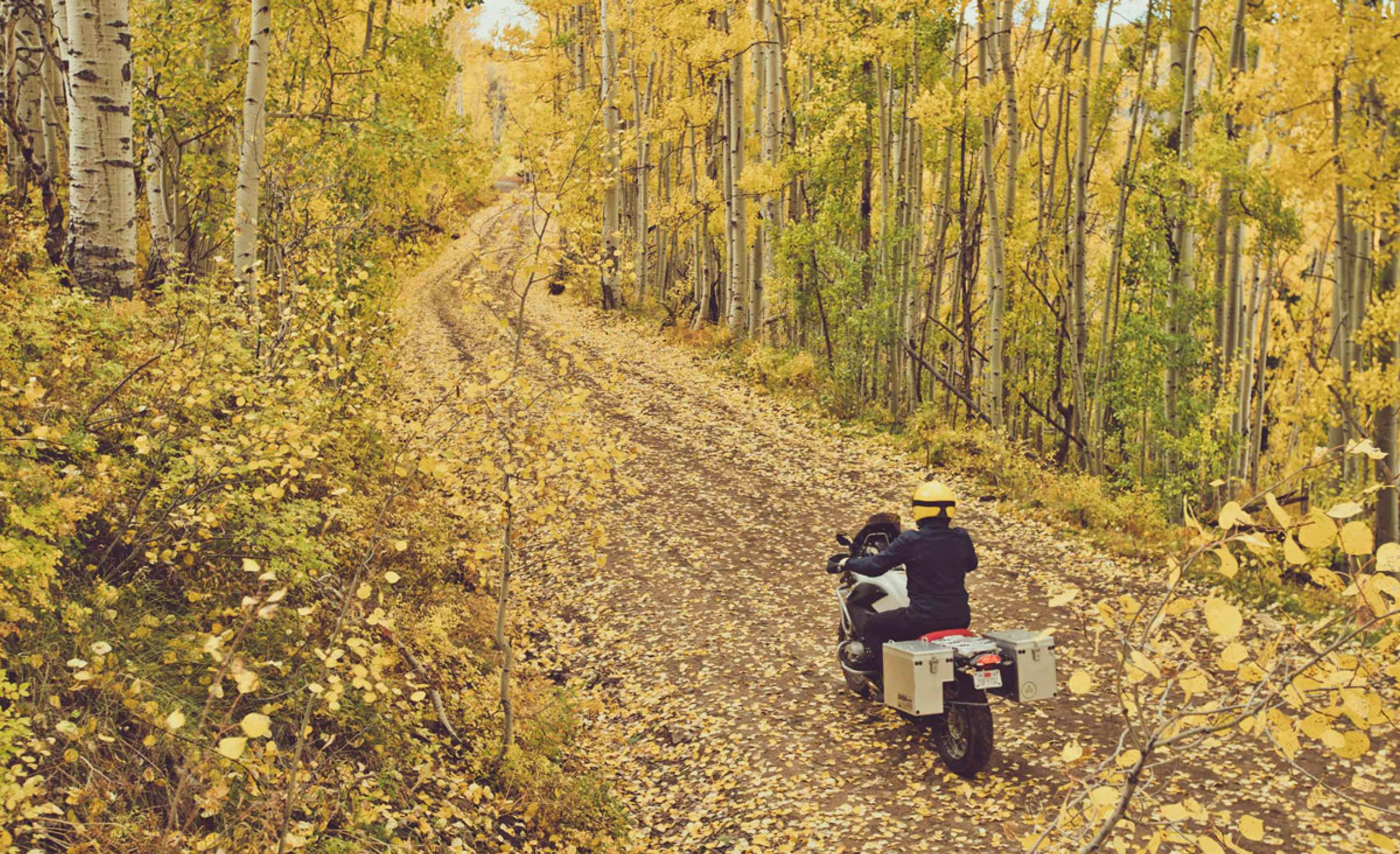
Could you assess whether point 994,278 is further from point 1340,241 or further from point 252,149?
point 252,149

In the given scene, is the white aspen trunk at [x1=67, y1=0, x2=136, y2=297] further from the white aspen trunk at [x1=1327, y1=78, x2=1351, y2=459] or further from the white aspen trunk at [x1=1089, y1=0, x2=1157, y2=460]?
the white aspen trunk at [x1=1089, y1=0, x2=1157, y2=460]

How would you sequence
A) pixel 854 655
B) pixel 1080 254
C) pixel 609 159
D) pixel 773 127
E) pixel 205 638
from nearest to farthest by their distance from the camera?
1. pixel 205 638
2. pixel 854 655
3. pixel 1080 254
4. pixel 773 127
5. pixel 609 159

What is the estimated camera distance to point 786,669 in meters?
8.34

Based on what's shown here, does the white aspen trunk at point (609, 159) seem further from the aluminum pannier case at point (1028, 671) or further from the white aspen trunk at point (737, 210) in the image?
the aluminum pannier case at point (1028, 671)

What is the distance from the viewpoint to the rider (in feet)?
20.5

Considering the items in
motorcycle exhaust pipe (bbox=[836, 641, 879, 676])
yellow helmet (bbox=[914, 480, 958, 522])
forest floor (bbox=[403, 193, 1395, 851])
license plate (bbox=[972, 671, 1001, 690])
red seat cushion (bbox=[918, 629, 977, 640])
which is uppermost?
yellow helmet (bbox=[914, 480, 958, 522])

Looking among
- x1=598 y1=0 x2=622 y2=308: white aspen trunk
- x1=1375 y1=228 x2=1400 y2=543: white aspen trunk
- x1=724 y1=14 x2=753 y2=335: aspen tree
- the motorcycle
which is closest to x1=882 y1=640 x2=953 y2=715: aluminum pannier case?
the motorcycle

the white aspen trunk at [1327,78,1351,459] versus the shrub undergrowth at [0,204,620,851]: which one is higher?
the white aspen trunk at [1327,78,1351,459]

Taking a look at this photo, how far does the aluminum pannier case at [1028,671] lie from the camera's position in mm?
5938

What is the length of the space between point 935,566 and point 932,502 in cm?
43

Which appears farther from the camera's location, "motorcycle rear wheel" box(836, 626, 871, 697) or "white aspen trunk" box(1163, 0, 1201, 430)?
"white aspen trunk" box(1163, 0, 1201, 430)

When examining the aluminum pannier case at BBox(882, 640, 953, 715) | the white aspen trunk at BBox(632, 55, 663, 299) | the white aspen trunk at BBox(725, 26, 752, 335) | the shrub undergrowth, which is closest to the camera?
the shrub undergrowth

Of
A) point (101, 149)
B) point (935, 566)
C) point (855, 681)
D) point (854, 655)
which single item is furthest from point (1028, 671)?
point (101, 149)

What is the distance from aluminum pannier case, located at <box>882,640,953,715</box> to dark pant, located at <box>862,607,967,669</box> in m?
0.27
